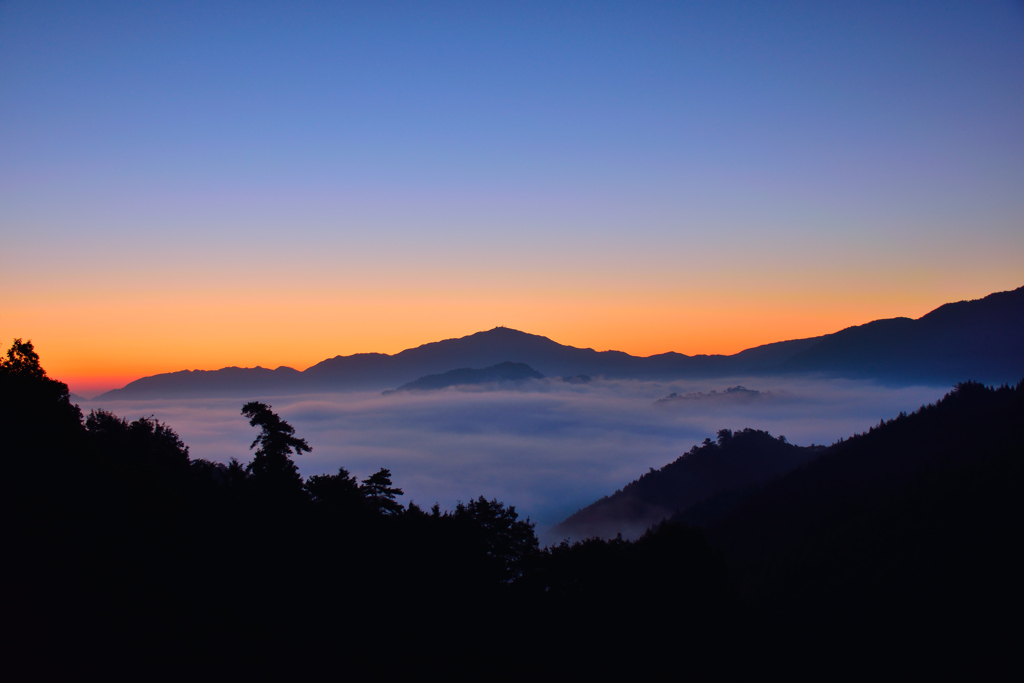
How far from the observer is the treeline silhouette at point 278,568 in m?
16.8

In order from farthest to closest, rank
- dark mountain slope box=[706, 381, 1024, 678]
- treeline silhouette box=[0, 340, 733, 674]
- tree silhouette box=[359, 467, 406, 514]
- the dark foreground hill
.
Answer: dark mountain slope box=[706, 381, 1024, 678]
the dark foreground hill
tree silhouette box=[359, 467, 406, 514]
treeline silhouette box=[0, 340, 733, 674]

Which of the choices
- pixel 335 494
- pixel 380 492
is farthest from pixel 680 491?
pixel 335 494

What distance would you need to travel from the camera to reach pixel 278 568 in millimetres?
22969

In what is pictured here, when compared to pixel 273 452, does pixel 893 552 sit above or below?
Answer: below

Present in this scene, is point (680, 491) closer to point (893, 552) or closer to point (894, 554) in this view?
point (893, 552)

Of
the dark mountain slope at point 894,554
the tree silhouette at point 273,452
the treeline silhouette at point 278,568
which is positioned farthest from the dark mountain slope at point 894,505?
the tree silhouette at point 273,452

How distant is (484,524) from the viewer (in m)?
34.8

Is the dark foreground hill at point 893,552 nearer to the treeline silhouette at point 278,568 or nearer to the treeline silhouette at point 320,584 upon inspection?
the treeline silhouette at point 320,584

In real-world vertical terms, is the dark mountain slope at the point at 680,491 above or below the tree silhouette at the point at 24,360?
below

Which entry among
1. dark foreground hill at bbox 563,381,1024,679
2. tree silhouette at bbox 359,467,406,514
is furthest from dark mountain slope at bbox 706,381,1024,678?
tree silhouette at bbox 359,467,406,514

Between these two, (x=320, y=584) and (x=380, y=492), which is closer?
(x=320, y=584)

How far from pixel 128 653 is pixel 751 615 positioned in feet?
97.8

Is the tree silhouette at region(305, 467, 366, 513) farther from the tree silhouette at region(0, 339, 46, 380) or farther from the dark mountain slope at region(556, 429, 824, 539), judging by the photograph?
the dark mountain slope at region(556, 429, 824, 539)

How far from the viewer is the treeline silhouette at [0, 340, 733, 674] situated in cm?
1684
